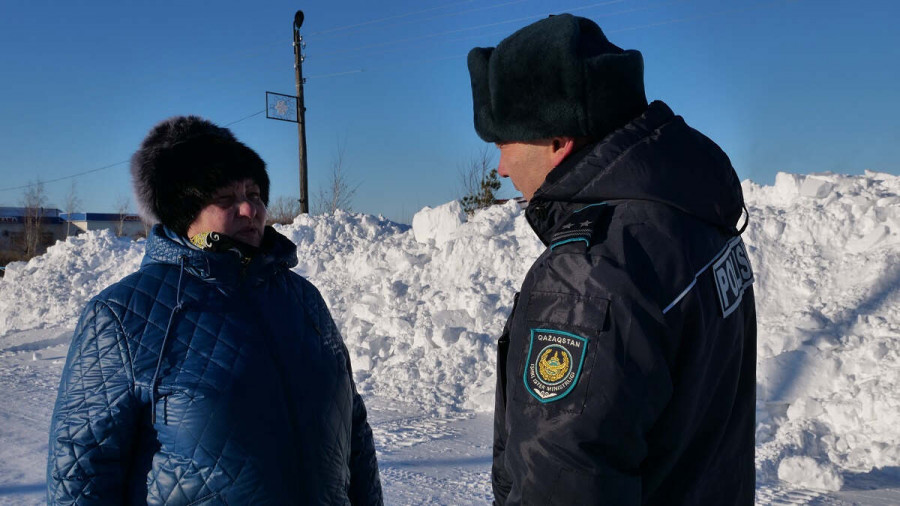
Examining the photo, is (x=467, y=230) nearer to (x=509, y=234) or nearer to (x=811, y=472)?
(x=509, y=234)

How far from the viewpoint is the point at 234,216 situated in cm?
218

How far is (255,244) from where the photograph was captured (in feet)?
7.31

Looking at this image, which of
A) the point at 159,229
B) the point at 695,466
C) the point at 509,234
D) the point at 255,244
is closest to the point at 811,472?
the point at 695,466

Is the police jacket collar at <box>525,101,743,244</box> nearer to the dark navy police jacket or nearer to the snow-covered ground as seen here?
the dark navy police jacket

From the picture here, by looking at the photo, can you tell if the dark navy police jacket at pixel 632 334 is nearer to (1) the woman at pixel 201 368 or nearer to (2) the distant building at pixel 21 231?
(1) the woman at pixel 201 368

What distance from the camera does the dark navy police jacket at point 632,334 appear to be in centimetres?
115

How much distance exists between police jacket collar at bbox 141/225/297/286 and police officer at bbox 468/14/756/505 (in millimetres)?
939

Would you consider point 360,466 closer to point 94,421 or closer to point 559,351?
point 94,421

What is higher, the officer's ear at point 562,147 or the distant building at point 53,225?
the distant building at point 53,225

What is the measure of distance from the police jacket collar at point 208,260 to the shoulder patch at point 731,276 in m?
1.36

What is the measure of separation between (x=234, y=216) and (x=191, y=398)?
25.1 inches

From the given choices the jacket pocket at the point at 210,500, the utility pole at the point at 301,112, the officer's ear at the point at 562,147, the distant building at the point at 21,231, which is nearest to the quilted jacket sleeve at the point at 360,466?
the jacket pocket at the point at 210,500

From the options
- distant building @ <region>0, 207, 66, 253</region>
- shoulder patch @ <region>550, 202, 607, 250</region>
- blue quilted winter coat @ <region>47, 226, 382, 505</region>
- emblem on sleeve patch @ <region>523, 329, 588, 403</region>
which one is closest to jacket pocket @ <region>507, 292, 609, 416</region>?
emblem on sleeve patch @ <region>523, 329, 588, 403</region>

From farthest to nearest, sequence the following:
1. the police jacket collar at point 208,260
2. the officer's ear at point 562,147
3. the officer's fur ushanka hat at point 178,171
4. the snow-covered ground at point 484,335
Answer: the snow-covered ground at point 484,335 → the officer's fur ushanka hat at point 178,171 → the police jacket collar at point 208,260 → the officer's ear at point 562,147
